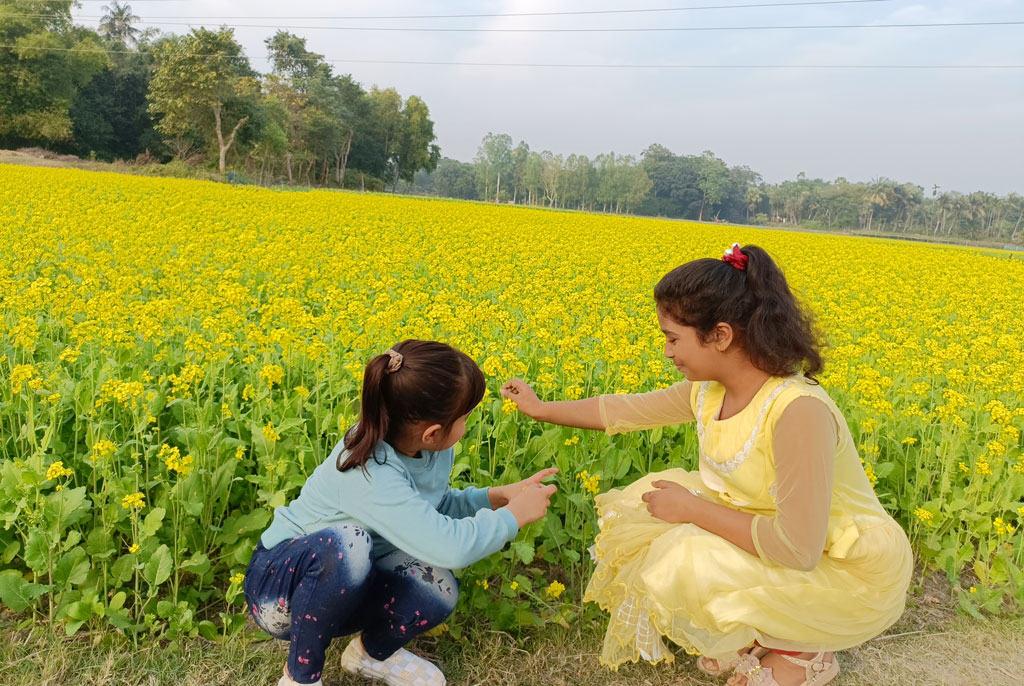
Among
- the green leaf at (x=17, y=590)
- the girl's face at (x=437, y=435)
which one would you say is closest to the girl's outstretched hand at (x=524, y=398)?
the girl's face at (x=437, y=435)

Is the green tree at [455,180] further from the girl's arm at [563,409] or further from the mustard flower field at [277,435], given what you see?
the girl's arm at [563,409]

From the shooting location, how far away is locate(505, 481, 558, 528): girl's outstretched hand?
78.8 inches

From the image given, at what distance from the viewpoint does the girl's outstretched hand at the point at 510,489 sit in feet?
7.04

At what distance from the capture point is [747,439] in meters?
2.03

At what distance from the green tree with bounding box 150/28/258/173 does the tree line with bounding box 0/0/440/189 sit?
6cm

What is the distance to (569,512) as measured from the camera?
117 inches

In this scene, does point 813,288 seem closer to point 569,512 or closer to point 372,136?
point 569,512

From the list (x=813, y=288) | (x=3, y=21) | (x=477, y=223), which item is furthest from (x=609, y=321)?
(x=3, y=21)

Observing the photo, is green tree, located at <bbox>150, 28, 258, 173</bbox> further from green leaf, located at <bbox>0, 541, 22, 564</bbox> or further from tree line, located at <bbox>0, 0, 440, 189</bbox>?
green leaf, located at <bbox>0, 541, 22, 564</bbox>

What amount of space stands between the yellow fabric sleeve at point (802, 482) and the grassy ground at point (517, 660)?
0.76 m

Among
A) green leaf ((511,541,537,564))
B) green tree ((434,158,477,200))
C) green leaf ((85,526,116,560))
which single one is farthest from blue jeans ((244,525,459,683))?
green tree ((434,158,477,200))

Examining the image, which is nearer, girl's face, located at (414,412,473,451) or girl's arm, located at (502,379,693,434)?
girl's face, located at (414,412,473,451)

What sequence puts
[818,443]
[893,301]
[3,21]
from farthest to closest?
1. [3,21]
2. [893,301]
3. [818,443]

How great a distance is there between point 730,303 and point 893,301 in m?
8.14
